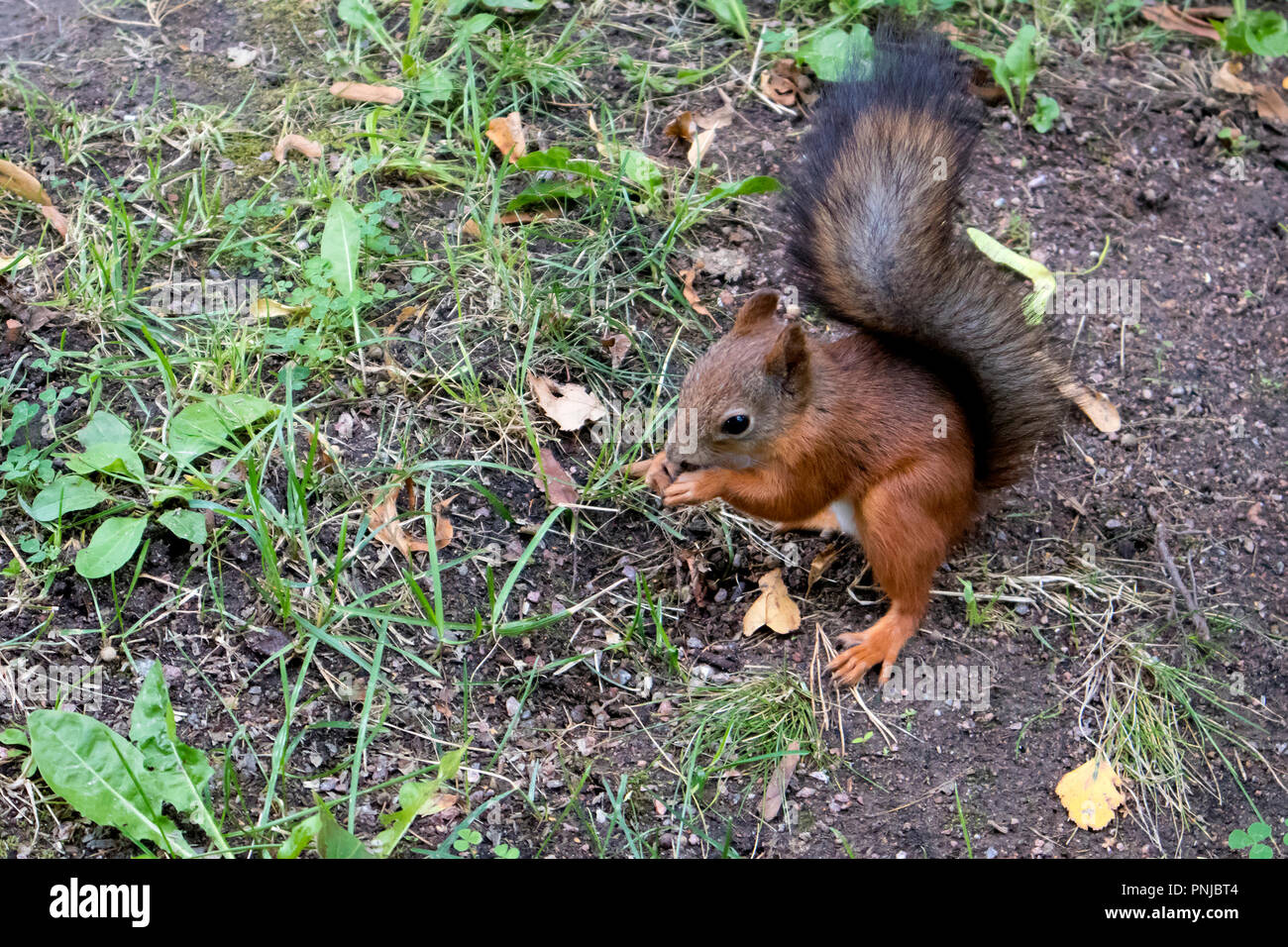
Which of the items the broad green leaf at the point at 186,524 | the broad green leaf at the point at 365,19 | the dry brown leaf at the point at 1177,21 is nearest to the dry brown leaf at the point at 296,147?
the broad green leaf at the point at 365,19

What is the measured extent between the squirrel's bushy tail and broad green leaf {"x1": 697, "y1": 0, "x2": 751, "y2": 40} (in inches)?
45.3

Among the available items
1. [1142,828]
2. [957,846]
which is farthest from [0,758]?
[1142,828]

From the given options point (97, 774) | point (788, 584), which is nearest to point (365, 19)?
point (788, 584)

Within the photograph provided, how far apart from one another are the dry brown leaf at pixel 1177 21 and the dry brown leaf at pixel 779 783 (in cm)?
312

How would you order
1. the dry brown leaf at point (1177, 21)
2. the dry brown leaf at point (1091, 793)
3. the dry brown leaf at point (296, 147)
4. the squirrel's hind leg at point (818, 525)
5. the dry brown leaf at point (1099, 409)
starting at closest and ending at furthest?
the dry brown leaf at point (1091, 793)
the squirrel's hind leg at point (818, 525)
the dry brown leaf at point (1099, 409)
the dry brown leaf at point (296, 147)
the dry brown leaf at point (1177, 21)

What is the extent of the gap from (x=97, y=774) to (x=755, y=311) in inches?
65.6

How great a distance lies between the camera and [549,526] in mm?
2645

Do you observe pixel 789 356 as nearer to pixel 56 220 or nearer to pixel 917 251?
pixel 917 251

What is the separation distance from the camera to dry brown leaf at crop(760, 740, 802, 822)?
7.49 feet

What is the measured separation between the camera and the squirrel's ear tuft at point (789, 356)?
2.44m

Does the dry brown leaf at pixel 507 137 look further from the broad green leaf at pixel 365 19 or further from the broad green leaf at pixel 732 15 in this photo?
the broad green leaf at pixel 732 15

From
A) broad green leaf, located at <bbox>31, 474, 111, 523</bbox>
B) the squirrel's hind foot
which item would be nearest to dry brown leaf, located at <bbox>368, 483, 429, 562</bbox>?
broad green leaf, located at <bbox>31, 474, 111, 523</bbox>

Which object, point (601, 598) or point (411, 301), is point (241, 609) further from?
point (411, 301)

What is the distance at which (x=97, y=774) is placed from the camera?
1.97 m
